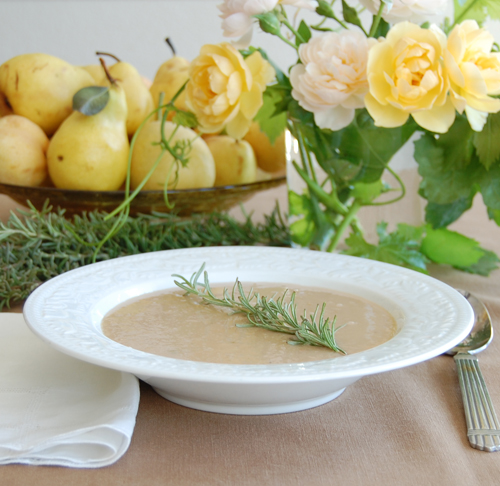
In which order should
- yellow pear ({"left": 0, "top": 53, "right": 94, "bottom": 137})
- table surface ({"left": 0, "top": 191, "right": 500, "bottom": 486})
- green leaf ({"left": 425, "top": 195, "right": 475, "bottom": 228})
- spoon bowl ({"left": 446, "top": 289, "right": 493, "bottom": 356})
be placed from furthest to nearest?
yellow pear ({"left": 0, "top": 53, "right": 94, "bottom": 137}) → green leaf ({"left": 425, "top": 195, "right": 475, "bottom": 228}) → spoon bowl ({"left": 446, "top": 289, "right": 493, "bottom": 356}) → table surface ({"left": 0, "top": 191, "right": 500, "bottom": 486})

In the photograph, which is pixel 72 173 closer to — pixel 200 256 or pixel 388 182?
pixel 200 256

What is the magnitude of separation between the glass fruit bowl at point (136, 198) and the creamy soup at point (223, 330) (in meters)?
0.24

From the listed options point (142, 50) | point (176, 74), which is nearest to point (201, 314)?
point (176, 74)

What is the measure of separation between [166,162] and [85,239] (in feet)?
0.64

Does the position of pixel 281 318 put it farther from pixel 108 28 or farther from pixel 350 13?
pixel 108 28

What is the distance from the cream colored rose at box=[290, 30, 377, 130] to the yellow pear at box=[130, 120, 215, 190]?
258 mm

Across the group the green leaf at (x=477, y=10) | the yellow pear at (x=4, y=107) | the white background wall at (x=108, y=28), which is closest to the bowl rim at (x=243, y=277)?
the green leaf at (x=477, y=10)

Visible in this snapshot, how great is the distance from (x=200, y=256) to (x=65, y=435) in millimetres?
316

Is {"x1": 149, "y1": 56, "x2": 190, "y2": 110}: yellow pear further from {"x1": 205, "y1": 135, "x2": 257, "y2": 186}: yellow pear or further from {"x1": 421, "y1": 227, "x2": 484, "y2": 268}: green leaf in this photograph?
{"x1": 421, "y1": 227, "x2": 484, "y2": 268}: green leaf

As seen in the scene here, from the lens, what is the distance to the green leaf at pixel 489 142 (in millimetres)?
708

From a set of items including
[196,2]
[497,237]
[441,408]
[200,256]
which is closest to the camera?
[441,408]

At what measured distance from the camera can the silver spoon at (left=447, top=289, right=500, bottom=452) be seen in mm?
427

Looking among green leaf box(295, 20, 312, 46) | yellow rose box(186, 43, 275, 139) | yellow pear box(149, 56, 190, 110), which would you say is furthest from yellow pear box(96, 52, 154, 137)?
green leaf box(295, 20, 312, 46)

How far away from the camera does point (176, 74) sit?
3.42 ft
